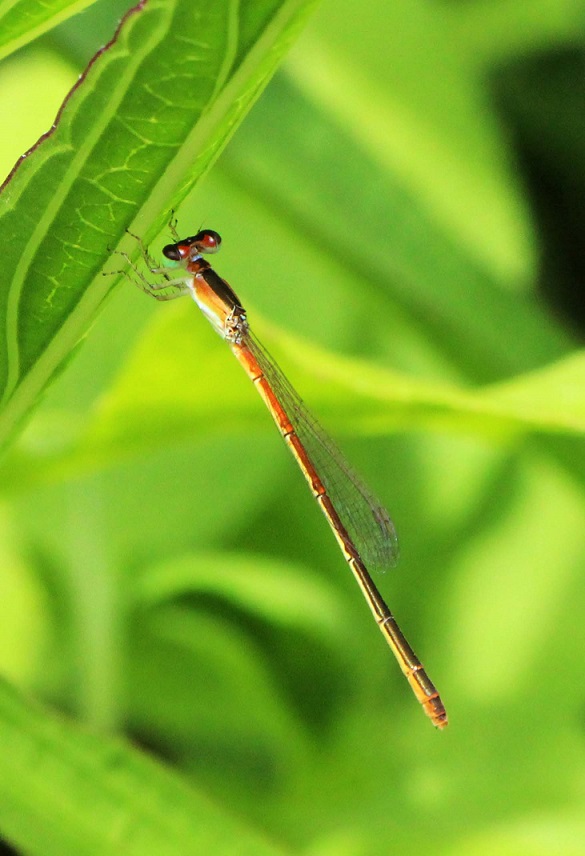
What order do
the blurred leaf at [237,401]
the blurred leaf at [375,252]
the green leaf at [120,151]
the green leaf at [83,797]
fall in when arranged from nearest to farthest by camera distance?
the green leaf at [120,151] < the green leaf at [83,797] < the blurred leaf at [237,401] < the blurred leaf at [375,252]

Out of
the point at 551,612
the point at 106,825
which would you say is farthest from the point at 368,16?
the point at 106,825

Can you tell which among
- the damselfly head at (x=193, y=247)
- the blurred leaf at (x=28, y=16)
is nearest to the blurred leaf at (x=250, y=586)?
the damselfly head at (x=193, y=247)

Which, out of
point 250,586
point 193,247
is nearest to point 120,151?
point 193,247

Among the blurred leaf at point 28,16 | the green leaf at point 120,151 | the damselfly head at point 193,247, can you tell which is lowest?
the green leaf at point 120,151

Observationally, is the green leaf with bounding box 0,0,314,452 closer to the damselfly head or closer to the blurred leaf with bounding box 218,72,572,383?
the damselfly head

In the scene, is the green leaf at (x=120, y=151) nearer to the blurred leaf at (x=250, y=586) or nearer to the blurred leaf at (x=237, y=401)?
the blurred leaf at (x=237, y=401)

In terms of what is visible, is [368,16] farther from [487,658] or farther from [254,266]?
[487,658]
